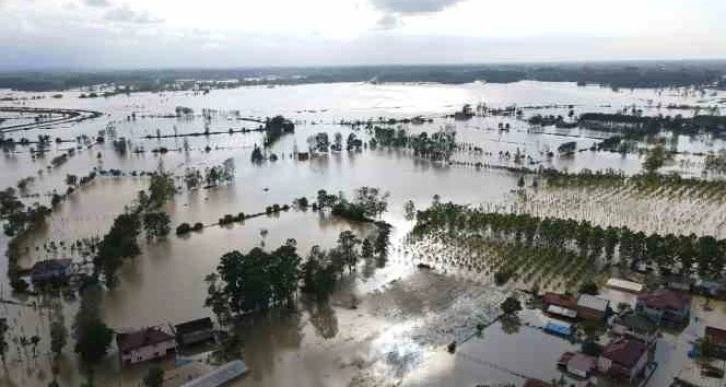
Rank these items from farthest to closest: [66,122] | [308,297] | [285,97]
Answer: [285,97], [66,122], [308,297]

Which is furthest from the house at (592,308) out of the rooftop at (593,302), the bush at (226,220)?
the bush at (226,220)

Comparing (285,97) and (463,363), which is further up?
(285,97)

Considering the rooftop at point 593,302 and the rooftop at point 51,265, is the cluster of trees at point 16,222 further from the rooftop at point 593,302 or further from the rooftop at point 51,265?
the rooftop at point 593,302

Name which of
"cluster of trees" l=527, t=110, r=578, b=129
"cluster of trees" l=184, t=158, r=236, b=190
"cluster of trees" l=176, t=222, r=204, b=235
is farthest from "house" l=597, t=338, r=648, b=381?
"cluster of trees" l=527, t=110, r=578, b=129

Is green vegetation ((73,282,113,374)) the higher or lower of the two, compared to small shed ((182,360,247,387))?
higher

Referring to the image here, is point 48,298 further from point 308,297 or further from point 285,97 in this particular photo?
point 285,97

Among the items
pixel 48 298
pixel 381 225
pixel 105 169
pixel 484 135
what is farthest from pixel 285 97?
pixel 48 298

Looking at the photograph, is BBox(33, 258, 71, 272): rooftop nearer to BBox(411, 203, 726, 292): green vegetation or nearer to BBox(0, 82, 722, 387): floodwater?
BBox(0, 82, 722, 387): floodwater
